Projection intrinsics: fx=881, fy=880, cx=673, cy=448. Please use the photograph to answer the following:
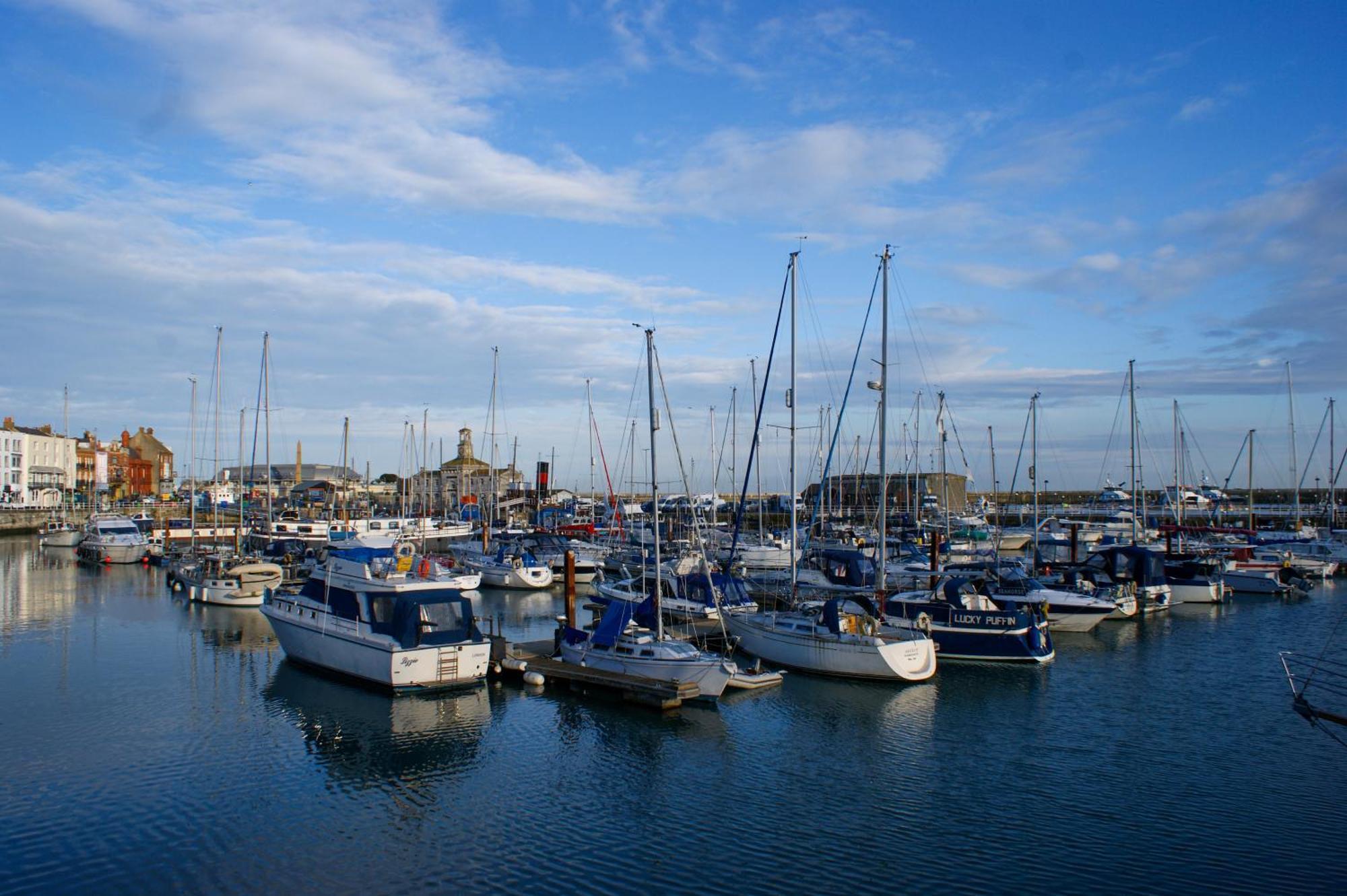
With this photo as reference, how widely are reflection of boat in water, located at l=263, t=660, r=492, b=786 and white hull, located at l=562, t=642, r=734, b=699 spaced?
157 inches

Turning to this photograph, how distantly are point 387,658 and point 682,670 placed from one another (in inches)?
339

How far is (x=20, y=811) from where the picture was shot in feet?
54.7

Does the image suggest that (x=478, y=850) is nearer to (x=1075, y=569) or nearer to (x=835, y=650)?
(x=835, y=650)

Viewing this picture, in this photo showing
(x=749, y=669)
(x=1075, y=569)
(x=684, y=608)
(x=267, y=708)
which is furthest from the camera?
(x=1075, y=569)

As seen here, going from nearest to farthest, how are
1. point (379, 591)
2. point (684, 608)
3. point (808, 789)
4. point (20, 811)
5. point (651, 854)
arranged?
point (651, 854), point (20, 811), point (808, 789), point (379, 591), point (684, 608)

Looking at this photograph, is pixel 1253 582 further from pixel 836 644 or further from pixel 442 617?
pixel 442 617

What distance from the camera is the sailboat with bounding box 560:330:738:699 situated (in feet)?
82.1

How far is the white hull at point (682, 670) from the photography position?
81.6ft

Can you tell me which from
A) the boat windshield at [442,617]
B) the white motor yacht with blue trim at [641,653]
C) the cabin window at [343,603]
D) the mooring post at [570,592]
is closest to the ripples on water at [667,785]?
the white motor yacht with blue trim at [641,653]

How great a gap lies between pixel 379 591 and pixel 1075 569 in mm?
36052

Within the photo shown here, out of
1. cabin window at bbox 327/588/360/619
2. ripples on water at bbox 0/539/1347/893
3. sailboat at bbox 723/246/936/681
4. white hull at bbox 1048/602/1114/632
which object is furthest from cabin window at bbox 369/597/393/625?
white hull at bbox 1048/602/1114/632

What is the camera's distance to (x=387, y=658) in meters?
25.6

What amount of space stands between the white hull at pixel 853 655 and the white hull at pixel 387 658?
9.87 meters

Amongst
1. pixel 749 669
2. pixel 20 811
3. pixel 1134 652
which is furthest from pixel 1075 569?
pixel 20 811
